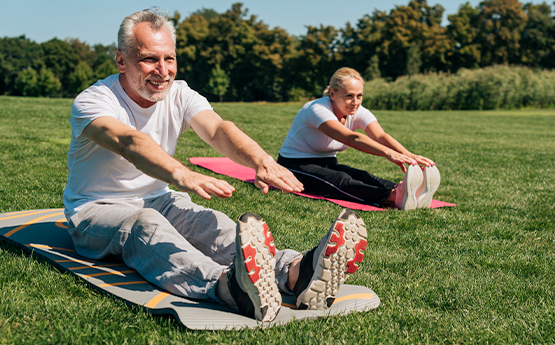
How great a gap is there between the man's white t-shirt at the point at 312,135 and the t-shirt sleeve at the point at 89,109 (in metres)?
2.87

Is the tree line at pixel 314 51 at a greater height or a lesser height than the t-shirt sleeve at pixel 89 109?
greater

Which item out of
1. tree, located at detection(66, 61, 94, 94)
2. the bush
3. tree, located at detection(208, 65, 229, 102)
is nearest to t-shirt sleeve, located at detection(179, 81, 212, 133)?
the bush

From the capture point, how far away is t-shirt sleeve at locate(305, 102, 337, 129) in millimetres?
5062

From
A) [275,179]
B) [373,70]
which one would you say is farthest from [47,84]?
[275,179]

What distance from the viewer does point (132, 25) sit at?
2.70 m

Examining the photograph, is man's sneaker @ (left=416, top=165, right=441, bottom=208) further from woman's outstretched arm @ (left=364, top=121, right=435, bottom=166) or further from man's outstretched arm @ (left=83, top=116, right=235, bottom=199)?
man's outstretched arm @ (left=83, top=116, right=235, bottom=199)

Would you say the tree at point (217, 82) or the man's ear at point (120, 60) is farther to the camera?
the tree at point (217, 82)

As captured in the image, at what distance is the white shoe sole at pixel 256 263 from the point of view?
6.42 ft

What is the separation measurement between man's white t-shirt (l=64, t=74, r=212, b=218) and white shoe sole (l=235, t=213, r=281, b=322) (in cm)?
115

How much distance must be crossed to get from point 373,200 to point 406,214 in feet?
1.57

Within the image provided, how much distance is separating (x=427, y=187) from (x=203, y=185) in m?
3.41

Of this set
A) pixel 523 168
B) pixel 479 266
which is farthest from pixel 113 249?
pixel 523 168

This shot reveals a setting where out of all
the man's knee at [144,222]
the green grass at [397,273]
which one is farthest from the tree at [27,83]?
the man's knee at [144,222]

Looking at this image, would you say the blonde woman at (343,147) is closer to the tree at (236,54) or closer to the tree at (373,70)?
the tree at (373,70)
